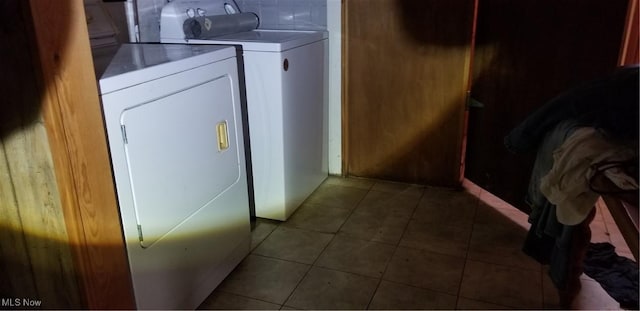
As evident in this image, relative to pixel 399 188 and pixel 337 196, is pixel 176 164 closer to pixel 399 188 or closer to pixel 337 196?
pixel 337 196

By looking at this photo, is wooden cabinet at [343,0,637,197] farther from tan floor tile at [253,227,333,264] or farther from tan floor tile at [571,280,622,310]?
tan floor tile at [253,227,333,264]

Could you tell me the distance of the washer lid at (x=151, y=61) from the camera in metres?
1.28

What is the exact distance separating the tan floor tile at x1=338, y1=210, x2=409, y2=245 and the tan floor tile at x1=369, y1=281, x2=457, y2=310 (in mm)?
366

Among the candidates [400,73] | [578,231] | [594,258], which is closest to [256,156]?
[400,73]

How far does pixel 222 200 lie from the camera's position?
183cm

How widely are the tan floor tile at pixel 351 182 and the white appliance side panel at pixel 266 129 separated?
60cm

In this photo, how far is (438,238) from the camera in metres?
2.24

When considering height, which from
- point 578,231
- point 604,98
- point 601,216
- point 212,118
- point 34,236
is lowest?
point 601,216

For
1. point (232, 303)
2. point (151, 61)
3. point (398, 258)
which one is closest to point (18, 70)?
point (151, 61)

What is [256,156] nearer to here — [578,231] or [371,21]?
[371,21]

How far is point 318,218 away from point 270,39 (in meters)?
0.93

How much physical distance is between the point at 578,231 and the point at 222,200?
1.25 m

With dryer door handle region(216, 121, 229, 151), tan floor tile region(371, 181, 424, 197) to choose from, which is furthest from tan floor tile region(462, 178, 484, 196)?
dryer door handle region(216, 121, 229, 151)

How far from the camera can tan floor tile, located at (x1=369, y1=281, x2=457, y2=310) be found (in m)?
1.75
